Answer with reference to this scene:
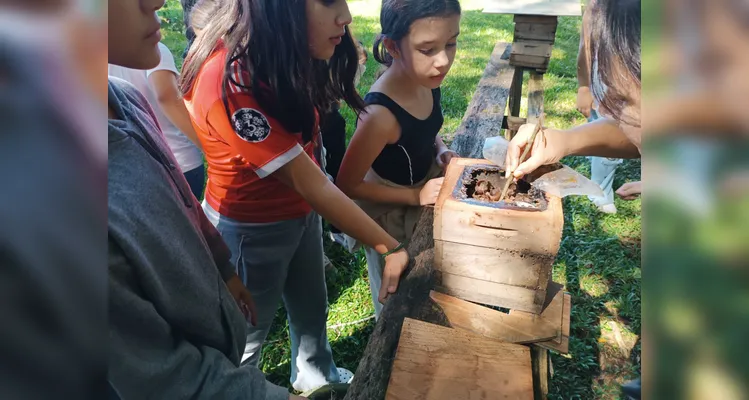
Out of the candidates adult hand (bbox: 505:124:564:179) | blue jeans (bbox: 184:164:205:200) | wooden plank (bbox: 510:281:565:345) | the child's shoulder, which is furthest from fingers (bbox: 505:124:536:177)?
blue jeans (bbox: 184:164:205:200)

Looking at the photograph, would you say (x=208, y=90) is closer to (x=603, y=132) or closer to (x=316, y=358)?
(x=603, y=132)

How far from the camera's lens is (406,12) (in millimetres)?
1835

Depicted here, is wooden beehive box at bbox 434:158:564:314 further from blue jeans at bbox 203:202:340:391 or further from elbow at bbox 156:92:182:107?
elbow at bbox 156:92:182:107

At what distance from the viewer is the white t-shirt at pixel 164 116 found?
1965 millimetres

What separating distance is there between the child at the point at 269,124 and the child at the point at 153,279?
13.9 inches

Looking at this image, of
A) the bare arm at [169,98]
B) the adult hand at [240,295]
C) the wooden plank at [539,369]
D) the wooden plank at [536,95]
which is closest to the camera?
the wooden plank at [539,369]

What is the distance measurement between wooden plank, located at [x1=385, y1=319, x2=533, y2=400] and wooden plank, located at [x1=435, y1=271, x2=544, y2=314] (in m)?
0.18

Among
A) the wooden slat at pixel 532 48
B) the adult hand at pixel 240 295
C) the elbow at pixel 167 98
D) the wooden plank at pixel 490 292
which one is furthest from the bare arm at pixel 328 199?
the wooden slat at pixel 532 48

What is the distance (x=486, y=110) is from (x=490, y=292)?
2.06m

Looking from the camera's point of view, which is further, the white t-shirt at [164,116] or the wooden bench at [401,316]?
the white t-shirt at [164,116]

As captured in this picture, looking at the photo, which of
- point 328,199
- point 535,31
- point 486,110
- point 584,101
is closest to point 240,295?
point 328,199

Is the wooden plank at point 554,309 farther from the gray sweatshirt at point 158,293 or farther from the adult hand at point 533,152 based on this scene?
the gray sweatshirt at point 158,293

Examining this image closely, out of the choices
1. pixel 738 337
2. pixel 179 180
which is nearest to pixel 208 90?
pixel 179 180

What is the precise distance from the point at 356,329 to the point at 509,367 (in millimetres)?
1968
